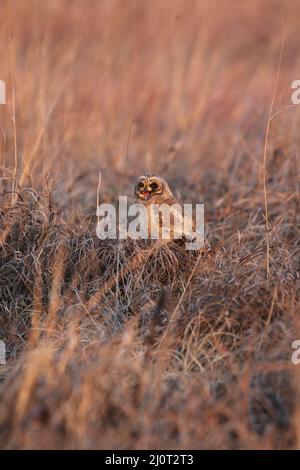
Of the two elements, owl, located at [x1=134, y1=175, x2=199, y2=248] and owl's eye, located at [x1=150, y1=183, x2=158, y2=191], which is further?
owl's eye, located at [x1=150, y1=183, x2=158, y2=191]

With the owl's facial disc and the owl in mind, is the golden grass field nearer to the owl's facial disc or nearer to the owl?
the owl

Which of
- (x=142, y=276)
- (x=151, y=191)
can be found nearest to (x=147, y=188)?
(x=151, y=191)

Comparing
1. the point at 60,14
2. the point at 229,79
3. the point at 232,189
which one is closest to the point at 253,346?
the point at 232,189

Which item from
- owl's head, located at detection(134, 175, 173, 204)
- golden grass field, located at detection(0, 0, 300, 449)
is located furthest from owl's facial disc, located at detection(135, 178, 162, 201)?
golden grass field, located at detection(0, 0, 300, 449)

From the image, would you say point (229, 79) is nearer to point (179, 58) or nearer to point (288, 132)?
point (179, 58)

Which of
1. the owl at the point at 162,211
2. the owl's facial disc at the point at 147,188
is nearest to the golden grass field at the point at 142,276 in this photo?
the owl at the point at 162,211

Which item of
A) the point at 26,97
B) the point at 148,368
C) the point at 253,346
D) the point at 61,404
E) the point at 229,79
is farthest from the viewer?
the point at 229,79

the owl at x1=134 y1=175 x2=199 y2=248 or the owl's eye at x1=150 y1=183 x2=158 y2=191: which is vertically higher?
the owl's eye at x1=150 y1=183 x2=158 y2=191
